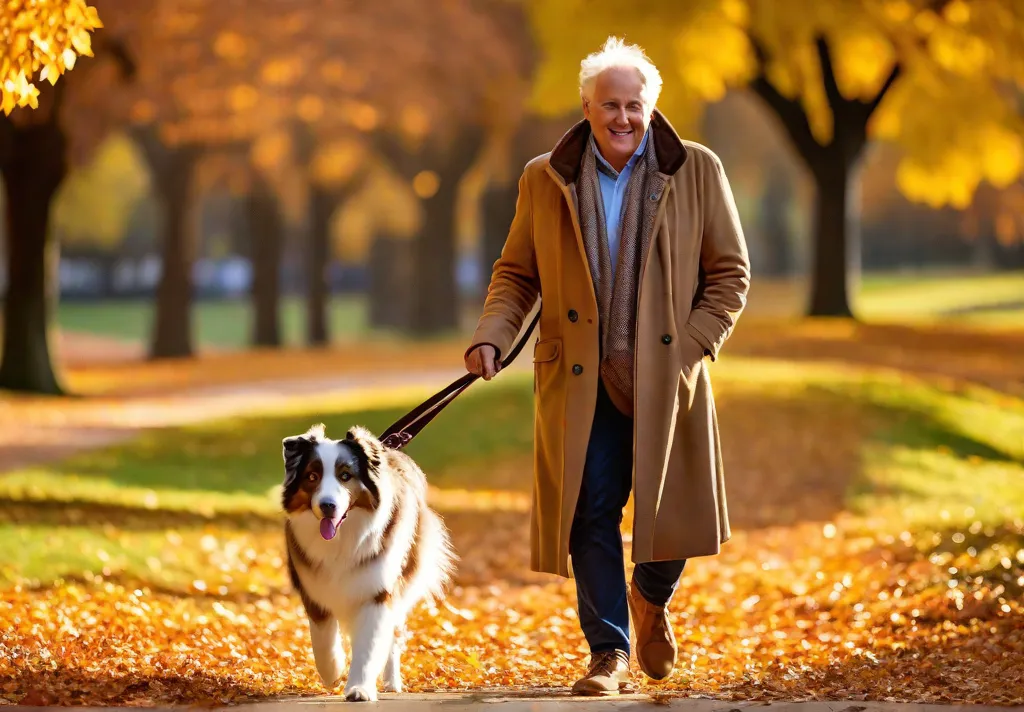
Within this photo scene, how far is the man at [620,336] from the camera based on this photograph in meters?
5.92

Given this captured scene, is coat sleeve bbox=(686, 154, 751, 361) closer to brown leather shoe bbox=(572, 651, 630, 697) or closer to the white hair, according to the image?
the white hair

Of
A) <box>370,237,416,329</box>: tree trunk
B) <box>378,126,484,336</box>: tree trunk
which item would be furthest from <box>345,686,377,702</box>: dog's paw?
<box>370,237,416,329</box>: tree trunk

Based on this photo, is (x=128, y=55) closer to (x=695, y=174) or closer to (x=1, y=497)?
(x=1, y=497)

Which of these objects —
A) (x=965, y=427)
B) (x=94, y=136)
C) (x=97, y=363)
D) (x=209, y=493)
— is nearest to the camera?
(x=209, y=493)

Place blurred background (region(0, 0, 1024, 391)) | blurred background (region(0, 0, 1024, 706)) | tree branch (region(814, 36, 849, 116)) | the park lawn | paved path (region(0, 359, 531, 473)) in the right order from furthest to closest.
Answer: the park lawn
tree branch (region(814, 36, 849, 116))
blurred background (region(0, 0, 1024, 391))
paved path (region(0, 359, 531, 473))
blurred background (region(0, 0, 1024, 706))

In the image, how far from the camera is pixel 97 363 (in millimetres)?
34219

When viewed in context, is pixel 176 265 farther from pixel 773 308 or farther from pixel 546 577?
pixel 546 577

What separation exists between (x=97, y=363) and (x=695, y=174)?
30.0 m

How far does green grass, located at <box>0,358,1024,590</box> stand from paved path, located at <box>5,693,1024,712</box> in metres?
4.31

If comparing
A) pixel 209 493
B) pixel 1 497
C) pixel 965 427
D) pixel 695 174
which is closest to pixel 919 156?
pixel 965 427

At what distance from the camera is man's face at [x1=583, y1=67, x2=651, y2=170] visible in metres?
5.83

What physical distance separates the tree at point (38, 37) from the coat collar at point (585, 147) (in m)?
2.64

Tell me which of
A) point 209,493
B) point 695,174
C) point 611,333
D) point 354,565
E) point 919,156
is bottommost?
point 209,493

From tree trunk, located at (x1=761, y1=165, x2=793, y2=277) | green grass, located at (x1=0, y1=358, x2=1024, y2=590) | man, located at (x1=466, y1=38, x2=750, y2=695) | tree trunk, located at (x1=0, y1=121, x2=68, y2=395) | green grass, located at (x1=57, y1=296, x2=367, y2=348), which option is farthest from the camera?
green grass, located at (x1=57, y1=296, x2=367, y2=348)
